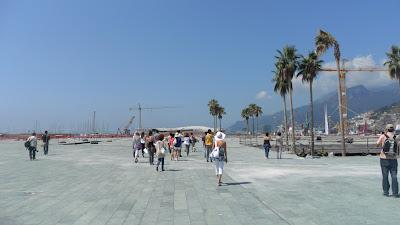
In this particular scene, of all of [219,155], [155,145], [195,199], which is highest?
[155,145]

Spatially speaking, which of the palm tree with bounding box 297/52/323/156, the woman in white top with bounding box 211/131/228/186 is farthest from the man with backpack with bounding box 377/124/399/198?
the palm tree with bounding box 297/52/323/156

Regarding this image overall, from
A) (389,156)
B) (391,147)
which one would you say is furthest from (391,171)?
(391,147)

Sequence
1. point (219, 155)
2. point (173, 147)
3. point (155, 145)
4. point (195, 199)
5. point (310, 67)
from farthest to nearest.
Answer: point (310, 67), point (173, 147), point (155, 145), point (219, 155), point (195, 199)

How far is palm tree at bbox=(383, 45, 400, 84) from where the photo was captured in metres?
37.8

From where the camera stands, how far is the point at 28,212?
961 cm

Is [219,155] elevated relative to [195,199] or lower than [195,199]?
elevated

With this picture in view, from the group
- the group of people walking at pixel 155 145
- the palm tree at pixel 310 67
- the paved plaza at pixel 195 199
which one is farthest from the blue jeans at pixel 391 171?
the palm tree at pixel 310 67

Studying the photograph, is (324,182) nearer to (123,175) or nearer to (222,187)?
(222,187)

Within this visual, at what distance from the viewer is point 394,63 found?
37.9 m

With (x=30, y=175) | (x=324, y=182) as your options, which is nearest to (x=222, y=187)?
(x=324, y=182)

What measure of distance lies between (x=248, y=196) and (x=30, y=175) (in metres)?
9.21

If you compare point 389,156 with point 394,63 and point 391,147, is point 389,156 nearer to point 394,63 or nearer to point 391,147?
point 391,147

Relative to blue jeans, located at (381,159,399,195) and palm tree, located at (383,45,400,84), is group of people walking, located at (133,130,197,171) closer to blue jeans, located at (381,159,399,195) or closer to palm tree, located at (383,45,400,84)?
blue jeans, located at (381,159,399,195)

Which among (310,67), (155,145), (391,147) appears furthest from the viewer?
(310,67)
